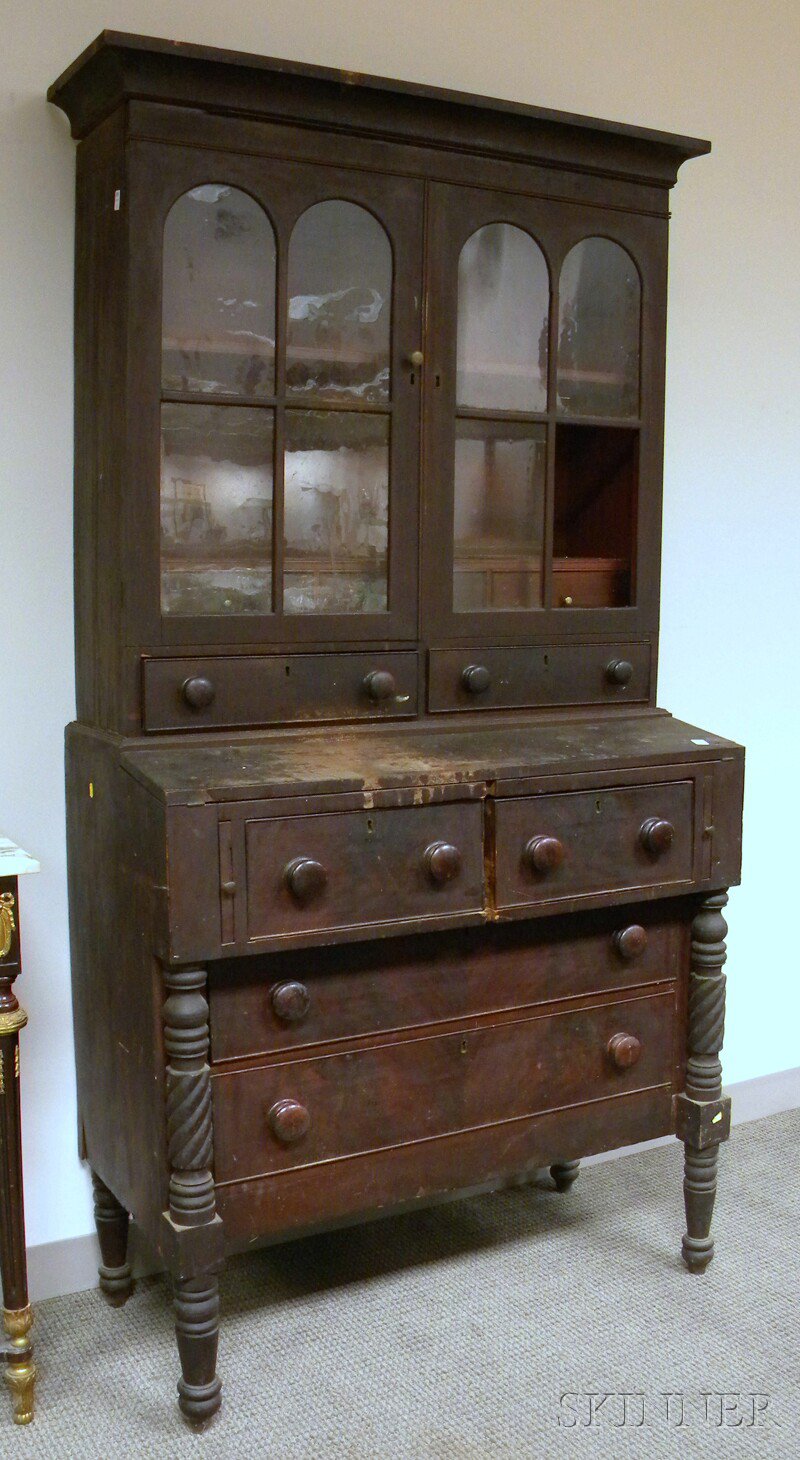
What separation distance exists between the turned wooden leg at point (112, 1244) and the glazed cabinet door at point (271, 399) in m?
1.07

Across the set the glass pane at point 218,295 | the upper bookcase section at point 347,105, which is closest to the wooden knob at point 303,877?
the glass pane at point 218,295

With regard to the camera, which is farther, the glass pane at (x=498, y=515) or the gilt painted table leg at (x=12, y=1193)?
the glass pane at (x=498, y=515)

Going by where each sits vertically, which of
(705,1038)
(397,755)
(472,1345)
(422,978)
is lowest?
(472,1345)

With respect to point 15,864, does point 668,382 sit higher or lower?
higher

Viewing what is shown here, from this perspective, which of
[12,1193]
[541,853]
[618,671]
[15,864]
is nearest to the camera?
[15,864]

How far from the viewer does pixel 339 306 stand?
7.45 feet

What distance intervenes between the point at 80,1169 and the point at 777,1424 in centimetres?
129

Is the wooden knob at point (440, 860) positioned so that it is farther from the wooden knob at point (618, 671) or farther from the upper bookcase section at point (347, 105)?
the upper bookcase section at point (347, 105)

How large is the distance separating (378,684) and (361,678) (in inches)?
1.3

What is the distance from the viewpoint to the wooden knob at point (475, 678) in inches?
95.4

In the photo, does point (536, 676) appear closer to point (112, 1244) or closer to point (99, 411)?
point (99, 411)

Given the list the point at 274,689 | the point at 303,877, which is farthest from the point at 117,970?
the point at 274,689

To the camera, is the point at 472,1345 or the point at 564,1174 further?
the point at 564,1174

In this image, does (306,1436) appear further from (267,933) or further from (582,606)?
(582,606)
